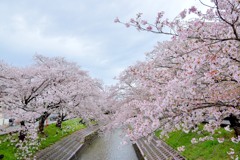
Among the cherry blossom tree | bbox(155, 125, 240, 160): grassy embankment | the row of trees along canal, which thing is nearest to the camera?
the cherry blossom tree

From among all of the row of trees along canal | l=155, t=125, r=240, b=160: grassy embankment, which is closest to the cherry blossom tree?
l=155, t=125, r=240, b=160: grassy embankment

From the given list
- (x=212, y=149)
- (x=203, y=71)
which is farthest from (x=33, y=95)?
(x=203, y=71)

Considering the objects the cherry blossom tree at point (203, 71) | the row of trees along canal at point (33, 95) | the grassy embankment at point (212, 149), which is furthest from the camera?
the row of trees along canal at point (33, 95)

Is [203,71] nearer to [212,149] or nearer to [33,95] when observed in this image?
[212,149]

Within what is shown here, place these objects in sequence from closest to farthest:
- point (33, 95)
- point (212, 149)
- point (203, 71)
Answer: point (203, 71)
point (212, 149)
point (33, 95)

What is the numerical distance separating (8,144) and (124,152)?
30.7ft

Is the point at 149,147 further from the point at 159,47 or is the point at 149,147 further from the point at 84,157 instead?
the point at 159,47

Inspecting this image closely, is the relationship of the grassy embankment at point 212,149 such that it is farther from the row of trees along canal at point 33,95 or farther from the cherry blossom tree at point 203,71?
the row of trees along canal at point 33,95

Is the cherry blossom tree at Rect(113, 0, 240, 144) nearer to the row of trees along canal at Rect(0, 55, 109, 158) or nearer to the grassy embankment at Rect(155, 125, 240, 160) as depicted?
the grassy embankment at Rect(155, 125, 240, 160)

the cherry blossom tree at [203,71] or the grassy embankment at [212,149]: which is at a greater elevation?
the cherry blossom tree at [203,71]

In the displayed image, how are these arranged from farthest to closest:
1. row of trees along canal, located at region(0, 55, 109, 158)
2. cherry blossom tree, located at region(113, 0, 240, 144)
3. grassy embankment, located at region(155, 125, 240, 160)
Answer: row of trees along canal, located at region(0, 55, 109, 158) → grassy embankment, located at region(155, 125, 240, 160) → cherry blossom tree, located at region(113, 0, 240, 144)

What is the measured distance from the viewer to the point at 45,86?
1770cm

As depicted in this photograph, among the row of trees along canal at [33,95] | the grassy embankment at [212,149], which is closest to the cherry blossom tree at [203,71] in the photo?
the grassy embankment at [212,149]

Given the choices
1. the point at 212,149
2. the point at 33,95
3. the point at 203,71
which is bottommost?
the point at 212,149
